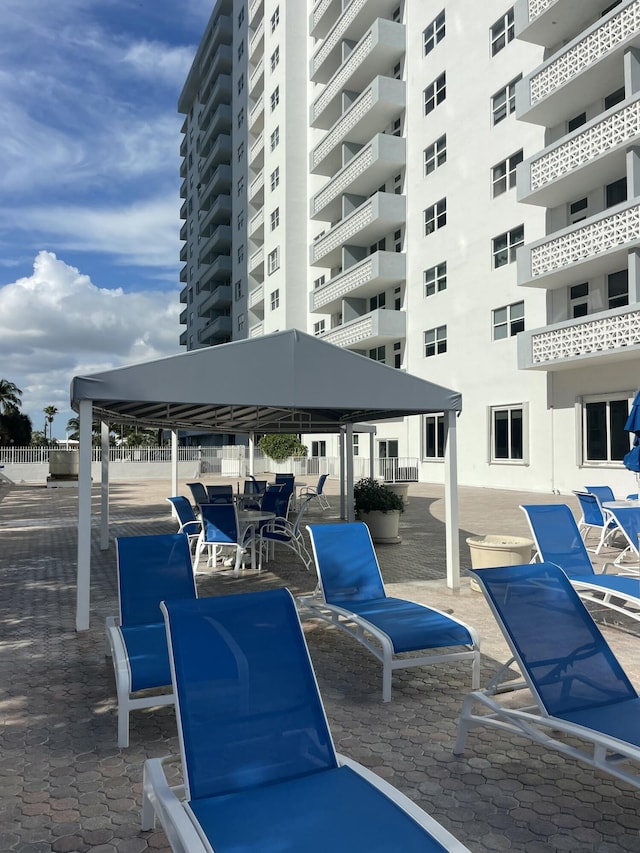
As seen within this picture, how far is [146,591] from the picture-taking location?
5.21 m

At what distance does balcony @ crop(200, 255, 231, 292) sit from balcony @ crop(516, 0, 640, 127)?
36475mm

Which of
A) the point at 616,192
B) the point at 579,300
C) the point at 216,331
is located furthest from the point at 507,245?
the point at 216,331

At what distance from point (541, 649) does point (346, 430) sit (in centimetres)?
1011

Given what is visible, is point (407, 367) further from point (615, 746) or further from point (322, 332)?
point (615, 746)

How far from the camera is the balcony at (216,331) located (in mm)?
54844

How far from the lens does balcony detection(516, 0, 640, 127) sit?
1755 centimetres

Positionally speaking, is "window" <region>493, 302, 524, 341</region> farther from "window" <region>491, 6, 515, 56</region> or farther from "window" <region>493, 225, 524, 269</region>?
"window" <region>491, 6, 515, 56</region>

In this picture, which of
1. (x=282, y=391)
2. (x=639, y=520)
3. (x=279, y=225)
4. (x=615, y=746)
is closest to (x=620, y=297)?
(x=639, y=520)

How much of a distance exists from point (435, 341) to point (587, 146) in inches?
410

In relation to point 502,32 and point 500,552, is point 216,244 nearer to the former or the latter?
point 502,32

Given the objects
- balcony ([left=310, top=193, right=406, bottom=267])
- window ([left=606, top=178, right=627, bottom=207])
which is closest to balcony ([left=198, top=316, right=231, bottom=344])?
balcony ([left=310, top=193, right=406, bottom=267])

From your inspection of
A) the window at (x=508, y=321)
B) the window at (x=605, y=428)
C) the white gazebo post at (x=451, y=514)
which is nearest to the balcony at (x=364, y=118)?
the window at (x=508, y=321)

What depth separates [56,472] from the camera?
28.1 meters

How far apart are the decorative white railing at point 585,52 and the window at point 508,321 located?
659 centimetres
